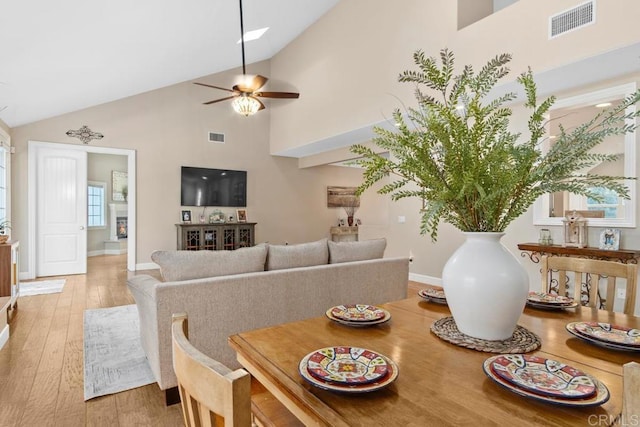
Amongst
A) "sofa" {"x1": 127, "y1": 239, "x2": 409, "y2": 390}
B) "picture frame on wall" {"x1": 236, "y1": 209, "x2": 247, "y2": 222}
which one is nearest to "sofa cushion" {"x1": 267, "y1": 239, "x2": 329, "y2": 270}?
"sofa" {"x1": 127, "y1": 239, "x2": 409, "y2": 390}

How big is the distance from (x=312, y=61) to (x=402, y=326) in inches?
258

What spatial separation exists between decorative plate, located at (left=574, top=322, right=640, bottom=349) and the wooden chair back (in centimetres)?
117

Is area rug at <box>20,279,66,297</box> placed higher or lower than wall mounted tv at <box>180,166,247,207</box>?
lower

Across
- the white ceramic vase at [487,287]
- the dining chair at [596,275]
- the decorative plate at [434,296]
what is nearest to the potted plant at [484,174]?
the white ceramic vase at [487,287]

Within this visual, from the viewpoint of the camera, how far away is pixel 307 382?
2.95ft

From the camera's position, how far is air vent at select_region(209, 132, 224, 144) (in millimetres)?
7535

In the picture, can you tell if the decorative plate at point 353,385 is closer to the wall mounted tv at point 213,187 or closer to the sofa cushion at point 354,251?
the sofa cushion at point 354,251

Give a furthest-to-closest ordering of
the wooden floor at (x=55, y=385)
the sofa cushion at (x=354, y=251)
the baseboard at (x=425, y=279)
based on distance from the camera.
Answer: the baseboard at (x=425, y=279) → the sofa cushion at (x=354, y=251) → the wooden floor at (x=55, y=385)

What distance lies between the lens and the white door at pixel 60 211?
19.6 ft

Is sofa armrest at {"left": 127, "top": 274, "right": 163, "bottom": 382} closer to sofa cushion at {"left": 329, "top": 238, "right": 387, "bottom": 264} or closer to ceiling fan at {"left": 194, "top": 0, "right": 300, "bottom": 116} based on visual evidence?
sofa cushion at {"left": 329, "top": 238, "right": 387, "bottom": 264}

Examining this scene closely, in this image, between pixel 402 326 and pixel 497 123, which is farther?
pixel 402 326

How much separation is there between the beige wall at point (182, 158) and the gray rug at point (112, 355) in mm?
3283

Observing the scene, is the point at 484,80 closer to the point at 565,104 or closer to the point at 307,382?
the point at 307,382

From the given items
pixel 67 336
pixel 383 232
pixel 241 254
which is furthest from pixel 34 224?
pixel 383 232
